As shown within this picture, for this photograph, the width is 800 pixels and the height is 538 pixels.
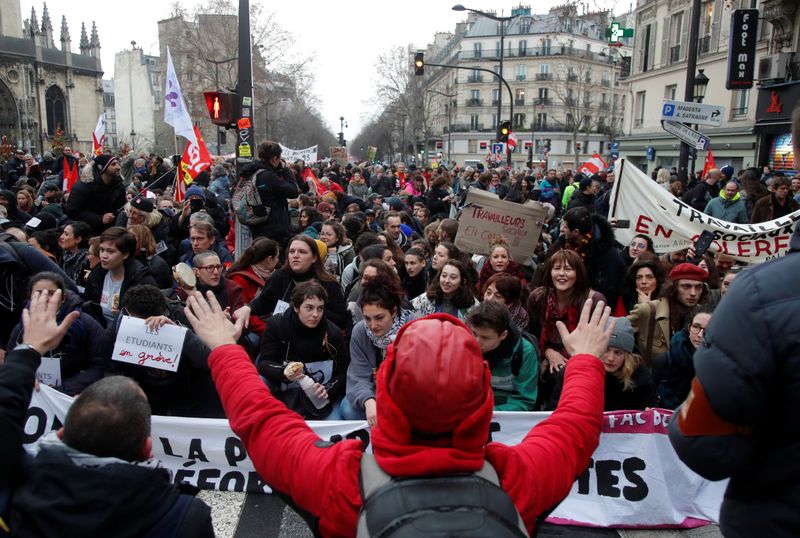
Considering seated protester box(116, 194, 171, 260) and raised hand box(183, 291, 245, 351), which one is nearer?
raised hand box(183, 291, 245, 351)

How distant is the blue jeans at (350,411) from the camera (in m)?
4.42

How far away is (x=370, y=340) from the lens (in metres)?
4.61

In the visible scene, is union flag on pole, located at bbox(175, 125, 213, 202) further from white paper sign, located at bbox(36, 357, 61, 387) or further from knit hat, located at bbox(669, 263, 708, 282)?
knit hat, located at bbox(669, 263, 708, 282)

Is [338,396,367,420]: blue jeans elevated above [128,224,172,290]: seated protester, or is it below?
below

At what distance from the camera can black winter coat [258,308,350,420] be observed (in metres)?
4.67

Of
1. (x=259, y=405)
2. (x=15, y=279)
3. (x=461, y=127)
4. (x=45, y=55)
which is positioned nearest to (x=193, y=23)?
(x=45, y=55)

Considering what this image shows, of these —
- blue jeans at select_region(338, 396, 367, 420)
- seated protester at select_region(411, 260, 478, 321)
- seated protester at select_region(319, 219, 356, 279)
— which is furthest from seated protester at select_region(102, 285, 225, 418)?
seated protester at select_region(319, 219, 356, 279)

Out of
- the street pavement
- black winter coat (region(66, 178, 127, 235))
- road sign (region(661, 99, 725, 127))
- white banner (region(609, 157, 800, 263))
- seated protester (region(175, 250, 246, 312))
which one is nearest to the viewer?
the street pavement

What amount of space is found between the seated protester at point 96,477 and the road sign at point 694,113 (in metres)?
9.61

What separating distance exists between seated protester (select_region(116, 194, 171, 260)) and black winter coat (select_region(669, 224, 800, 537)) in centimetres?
702

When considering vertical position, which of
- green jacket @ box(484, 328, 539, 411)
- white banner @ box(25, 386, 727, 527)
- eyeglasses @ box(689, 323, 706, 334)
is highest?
eyeglasses @ box(689, 323, 706, 334)

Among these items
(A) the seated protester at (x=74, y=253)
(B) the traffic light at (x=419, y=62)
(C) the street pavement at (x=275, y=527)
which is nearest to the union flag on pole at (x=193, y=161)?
(A) the seated protester at (x=74, y=253)

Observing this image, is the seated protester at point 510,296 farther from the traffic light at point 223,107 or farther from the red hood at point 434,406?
the traffic light at point 223,107

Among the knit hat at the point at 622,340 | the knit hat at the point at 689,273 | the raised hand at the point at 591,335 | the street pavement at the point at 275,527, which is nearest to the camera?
the raised hand at the point at 591,335
